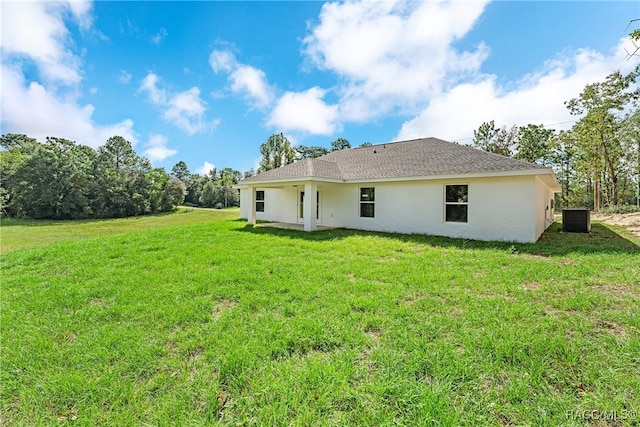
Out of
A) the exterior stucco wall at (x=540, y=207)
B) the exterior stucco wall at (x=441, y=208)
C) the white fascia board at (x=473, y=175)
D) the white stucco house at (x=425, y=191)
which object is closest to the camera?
the white fascia board at (x=473, y=175)

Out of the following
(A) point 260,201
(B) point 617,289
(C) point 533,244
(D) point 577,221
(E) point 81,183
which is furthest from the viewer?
(E) point 81,183

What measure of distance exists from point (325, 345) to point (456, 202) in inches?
346

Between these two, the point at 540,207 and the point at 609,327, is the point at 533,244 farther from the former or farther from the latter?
the point at 609,327

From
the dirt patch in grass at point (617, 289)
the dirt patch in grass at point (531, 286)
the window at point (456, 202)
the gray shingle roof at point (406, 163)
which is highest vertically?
the gray shingle roof at point (406, 163)

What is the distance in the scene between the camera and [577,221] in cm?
1138

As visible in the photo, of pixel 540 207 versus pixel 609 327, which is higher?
pixel 540 207

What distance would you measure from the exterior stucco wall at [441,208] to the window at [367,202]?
164 mm

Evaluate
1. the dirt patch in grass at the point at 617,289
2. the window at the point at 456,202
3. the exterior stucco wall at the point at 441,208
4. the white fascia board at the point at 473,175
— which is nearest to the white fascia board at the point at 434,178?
the white fascia board at the point at 473,175

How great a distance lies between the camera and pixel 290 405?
225 centimetres

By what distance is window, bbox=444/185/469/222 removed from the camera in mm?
9914

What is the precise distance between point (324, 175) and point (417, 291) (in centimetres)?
785

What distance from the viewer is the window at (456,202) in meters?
9.91

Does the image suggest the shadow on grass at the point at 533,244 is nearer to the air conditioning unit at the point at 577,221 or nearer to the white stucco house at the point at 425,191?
the white stucco house at the point at 425,191

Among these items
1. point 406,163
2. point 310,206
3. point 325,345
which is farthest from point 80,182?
point 325,345
